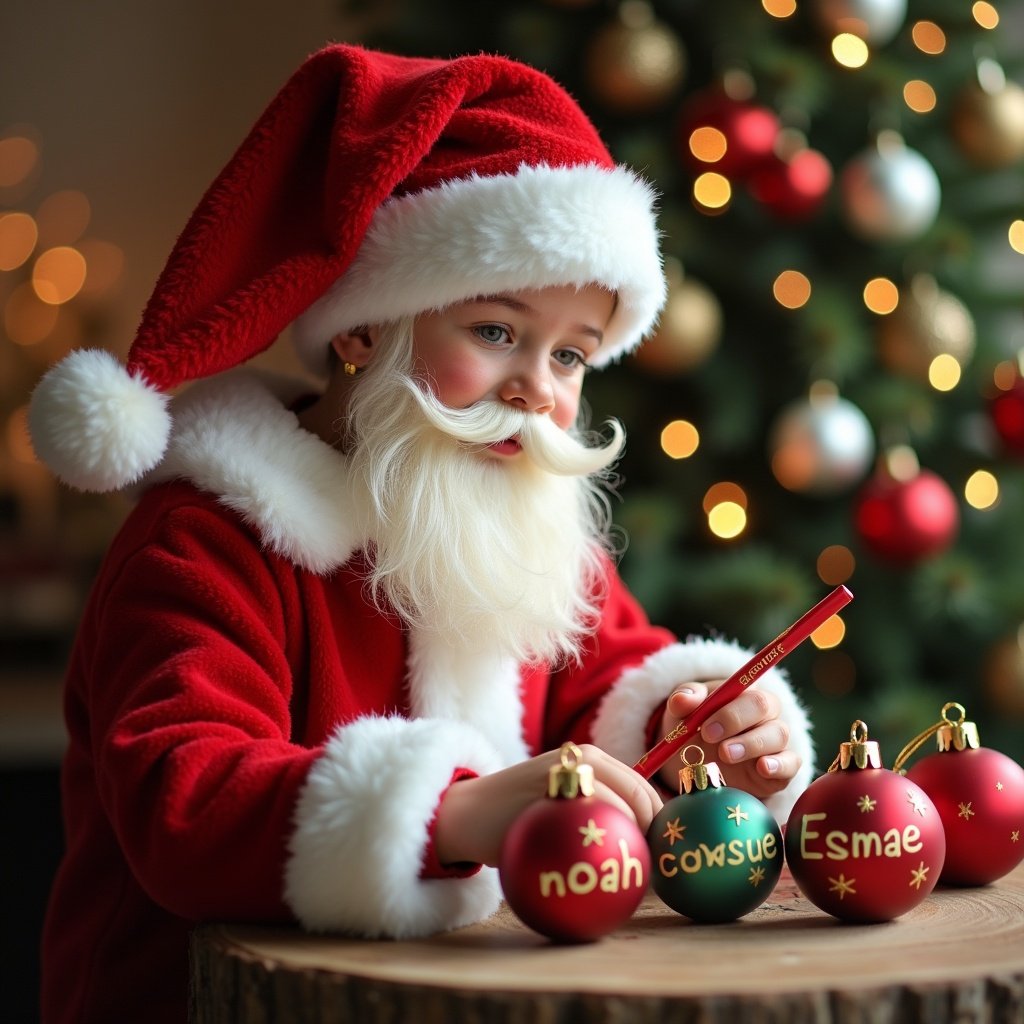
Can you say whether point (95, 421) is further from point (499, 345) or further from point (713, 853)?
point (713, 853)

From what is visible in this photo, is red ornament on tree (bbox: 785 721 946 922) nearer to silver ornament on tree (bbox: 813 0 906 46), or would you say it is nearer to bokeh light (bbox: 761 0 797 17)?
silver ornament on tree (bbox: 813 0 906 46)

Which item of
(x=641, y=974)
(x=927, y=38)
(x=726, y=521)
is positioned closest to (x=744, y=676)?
(x=641, y=974)

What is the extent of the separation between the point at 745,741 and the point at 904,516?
3.15 feet

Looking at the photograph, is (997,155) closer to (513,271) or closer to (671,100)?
(671,100)

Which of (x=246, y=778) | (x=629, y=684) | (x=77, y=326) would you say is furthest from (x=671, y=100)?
(x=77, y=326)

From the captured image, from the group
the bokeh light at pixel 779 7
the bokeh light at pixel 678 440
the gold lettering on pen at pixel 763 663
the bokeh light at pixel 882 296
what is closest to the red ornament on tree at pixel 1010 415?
the bokeh light at pixel 882 296

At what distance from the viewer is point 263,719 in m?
0.99

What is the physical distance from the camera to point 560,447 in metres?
1.24

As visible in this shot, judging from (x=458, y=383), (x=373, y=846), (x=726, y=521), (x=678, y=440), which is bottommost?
(x=726, y=521)

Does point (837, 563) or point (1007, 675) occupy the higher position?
point (837, 563)

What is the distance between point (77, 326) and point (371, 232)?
2922 millimetres

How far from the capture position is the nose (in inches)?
47.1

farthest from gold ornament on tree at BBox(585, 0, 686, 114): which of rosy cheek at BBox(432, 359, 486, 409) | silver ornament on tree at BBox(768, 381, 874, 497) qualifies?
rosy cheek at BBox(432, 359, 486, 409)

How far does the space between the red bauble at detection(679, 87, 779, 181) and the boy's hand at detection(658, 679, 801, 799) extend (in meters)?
1.08
